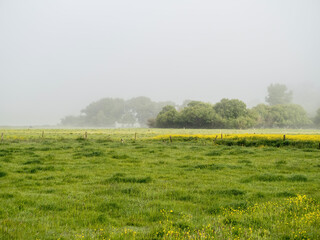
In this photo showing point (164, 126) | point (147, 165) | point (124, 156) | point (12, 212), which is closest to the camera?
A: point (12, 212)

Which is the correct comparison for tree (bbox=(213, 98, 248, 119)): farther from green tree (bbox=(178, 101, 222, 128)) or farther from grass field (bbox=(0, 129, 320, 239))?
grass field (bbox=(0, 129, 320, 239))

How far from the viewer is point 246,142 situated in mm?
38406

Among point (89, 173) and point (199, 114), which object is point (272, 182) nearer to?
point (89, 173)

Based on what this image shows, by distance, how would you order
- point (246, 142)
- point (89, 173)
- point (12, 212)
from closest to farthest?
1. point (12, 212)
2. point (89, 173)
3. point (246, 142)

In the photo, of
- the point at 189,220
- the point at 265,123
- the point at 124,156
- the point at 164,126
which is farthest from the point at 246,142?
the point at 265,123

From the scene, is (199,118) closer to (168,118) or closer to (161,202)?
(168,118)

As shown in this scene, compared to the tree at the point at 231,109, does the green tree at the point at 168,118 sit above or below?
below

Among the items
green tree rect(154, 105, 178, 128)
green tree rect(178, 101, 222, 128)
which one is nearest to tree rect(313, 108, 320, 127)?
green tree rect(178, 101, 222, 128)

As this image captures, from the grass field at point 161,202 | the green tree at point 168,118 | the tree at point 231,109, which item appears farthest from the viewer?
the green tree at point 168,118

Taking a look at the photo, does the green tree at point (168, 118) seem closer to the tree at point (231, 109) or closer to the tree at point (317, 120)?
the tree at point (231, 109)

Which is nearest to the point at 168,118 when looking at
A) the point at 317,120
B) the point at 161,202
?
the point at 317,120

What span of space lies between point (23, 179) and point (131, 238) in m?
11.6

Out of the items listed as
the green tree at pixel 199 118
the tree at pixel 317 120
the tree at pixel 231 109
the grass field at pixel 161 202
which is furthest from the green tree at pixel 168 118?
the grass field at pixel 161 202

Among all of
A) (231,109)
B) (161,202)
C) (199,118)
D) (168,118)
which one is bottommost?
(161,202)
